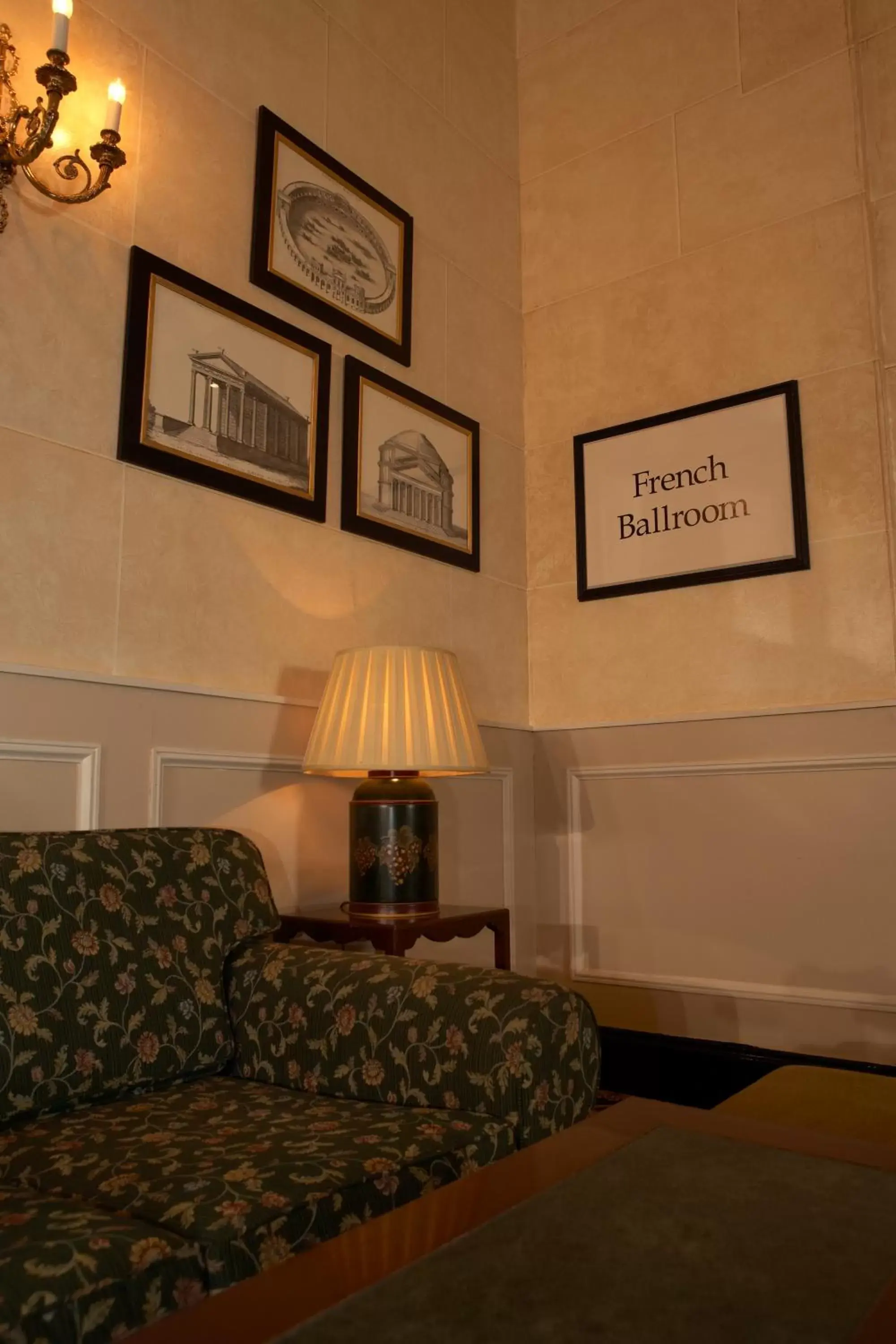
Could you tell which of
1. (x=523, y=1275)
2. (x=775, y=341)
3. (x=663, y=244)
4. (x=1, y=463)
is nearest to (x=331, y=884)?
(x=1, y=463)

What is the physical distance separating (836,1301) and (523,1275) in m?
0.22

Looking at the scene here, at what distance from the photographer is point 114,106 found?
80.5 inches

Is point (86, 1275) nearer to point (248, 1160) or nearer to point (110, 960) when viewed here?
point (248, 1160)

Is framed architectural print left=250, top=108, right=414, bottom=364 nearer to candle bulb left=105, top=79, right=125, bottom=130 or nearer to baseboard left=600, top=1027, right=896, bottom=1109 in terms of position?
candle bulb left=105, top=79, right=125, bottom=130

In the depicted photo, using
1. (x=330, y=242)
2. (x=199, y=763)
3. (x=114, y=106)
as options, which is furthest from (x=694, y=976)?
(x=114, y=106)

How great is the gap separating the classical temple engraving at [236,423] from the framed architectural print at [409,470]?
0.22 meters

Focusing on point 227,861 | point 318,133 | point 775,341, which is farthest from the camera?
point 775,341

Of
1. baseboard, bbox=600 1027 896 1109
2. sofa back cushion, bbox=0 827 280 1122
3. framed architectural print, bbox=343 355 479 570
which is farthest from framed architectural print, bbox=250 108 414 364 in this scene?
baseboard, bbox=600 1027 896 1109

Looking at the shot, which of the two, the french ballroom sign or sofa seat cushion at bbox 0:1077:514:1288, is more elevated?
the french ballroom sign

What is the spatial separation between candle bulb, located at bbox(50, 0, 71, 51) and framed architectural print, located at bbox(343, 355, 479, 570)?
1.12 m

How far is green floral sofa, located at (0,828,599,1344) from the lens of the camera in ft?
3.25

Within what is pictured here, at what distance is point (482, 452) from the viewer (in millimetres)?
3426

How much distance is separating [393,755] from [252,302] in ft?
4.27

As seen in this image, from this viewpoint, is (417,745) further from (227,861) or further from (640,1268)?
(640,1268)
